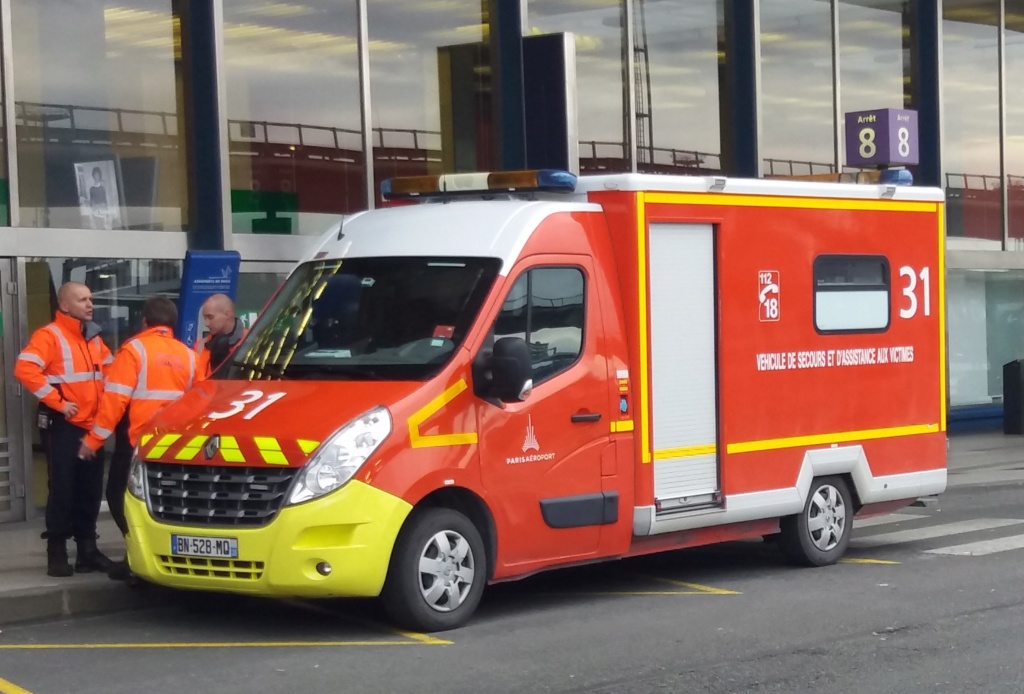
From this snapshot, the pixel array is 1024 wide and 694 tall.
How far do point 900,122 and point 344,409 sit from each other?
1314 cm

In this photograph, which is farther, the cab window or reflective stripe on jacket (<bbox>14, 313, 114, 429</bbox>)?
reflective stripe on jacket (<bbox>14, 313, 114, 429</bbox>)

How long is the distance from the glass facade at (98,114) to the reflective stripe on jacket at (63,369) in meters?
3.61

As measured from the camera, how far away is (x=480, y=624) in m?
8.75

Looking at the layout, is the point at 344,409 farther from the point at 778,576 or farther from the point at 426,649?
the point at 778,576

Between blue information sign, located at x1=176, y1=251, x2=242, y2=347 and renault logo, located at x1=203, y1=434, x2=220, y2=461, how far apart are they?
16.4 ft

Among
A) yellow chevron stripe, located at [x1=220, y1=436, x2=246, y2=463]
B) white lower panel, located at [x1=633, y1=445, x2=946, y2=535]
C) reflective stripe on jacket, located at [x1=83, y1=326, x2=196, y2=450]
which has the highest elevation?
reflective stripe on jacket, located at [x1=83, y1=326, x2=196, y2=450]

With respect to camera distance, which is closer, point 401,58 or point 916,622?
point 916,622

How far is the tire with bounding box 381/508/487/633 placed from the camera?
8.20 m

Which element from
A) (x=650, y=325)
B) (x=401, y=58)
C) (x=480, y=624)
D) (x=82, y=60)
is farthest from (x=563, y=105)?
(x=480, y=624)

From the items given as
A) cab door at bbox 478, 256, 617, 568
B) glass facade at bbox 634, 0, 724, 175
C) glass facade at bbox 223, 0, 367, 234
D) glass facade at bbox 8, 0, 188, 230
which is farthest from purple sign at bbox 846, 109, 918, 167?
cab door at bbox 478, 256, 617, 568

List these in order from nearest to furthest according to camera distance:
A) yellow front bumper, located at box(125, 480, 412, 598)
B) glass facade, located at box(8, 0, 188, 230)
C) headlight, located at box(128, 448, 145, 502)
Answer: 1. yellow front bumper, located at box(125, 480, 412, 598)
2. headlight, located at box(128, 448, 145, 502)
3. glass facade, located at box(8, 0, 188, 230)

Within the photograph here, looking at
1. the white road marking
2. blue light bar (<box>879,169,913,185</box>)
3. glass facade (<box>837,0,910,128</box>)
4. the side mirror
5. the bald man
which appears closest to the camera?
the side mirror

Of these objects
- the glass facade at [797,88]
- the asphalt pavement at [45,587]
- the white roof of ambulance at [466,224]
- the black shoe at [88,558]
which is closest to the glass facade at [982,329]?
the glass facade at [797,88]

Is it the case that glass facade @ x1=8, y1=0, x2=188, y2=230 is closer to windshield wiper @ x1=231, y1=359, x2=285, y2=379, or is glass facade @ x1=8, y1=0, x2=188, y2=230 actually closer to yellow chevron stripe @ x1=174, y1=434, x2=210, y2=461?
windshield wiper @ x1=231, y1=359, x2=285, y2=379
